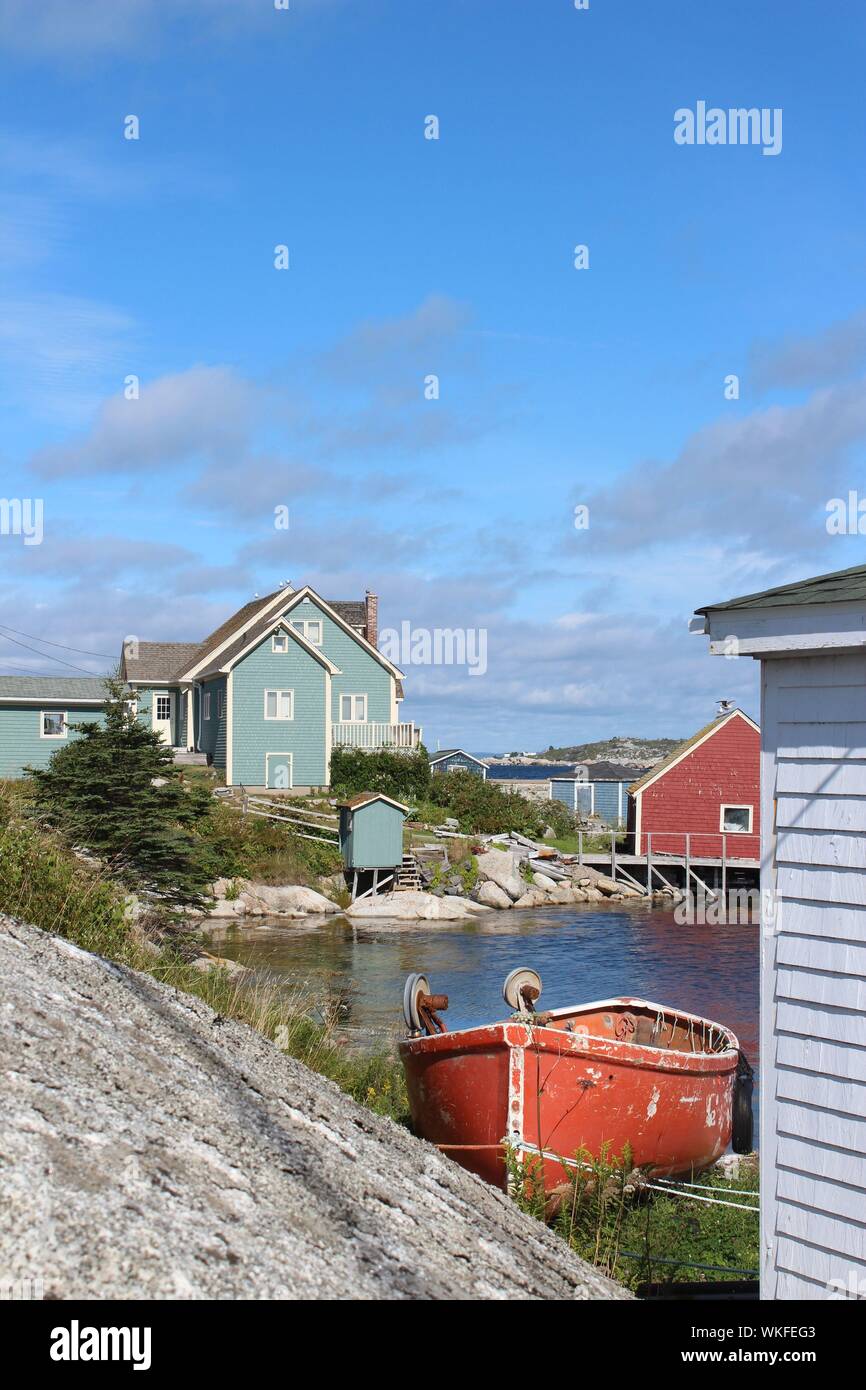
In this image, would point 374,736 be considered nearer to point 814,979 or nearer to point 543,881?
point 543,881

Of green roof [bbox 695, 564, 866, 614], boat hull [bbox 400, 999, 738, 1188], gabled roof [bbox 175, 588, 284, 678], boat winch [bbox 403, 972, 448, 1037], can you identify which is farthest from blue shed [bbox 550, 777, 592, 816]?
green roof [bbox 695, 564, 866, 614]

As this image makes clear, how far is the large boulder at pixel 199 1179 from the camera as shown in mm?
4027

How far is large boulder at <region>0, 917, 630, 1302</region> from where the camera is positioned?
13.2 ft

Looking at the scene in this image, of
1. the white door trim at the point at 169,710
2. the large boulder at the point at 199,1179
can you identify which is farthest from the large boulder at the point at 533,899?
the large boulder at the point at 199,1179

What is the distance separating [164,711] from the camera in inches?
2090

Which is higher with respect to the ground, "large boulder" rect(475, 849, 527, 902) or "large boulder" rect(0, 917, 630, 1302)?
"large boulder" rect(0, 917, 630, 1302)

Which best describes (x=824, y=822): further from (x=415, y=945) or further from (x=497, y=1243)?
(x=415, y=945)

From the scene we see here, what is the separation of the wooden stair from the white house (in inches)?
1179

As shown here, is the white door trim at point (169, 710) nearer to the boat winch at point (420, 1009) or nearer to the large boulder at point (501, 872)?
the large boulder at point (501, 872)

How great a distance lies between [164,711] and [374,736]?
11278 mm

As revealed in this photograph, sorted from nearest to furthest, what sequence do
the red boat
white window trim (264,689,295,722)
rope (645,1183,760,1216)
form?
rope (645,1183,760,1216) < the red boat < white window trim (264,689,295,722)

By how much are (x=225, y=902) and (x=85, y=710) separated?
12.8m

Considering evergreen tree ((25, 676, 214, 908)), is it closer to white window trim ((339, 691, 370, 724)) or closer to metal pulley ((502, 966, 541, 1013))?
metal pulley ((502, 966, 541, 1013))

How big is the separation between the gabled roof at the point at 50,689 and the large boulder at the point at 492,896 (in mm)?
14998
